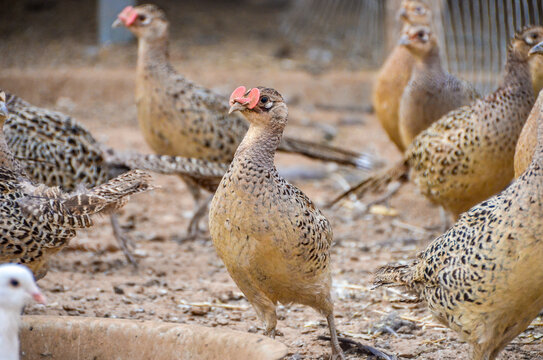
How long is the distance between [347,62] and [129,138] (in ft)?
16.3

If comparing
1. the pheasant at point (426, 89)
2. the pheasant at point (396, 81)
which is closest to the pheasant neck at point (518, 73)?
the pheasant at point (426, 89)

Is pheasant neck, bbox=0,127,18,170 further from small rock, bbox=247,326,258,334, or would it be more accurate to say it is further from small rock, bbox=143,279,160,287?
small rock, bbox=247,326,258,334

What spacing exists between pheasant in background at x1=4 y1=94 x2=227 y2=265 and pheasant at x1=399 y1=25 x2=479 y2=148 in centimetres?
190

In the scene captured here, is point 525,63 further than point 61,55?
No

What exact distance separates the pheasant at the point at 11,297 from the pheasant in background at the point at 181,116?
314 centimetres

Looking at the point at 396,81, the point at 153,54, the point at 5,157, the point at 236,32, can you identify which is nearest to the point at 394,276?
the point at 5,157

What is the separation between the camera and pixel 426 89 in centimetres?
656

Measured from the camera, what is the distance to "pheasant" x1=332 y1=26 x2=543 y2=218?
5.19 m

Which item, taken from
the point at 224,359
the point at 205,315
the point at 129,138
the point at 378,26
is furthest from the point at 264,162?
the point at 378,26

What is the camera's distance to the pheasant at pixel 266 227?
3.70m

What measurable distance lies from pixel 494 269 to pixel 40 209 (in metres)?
2.41

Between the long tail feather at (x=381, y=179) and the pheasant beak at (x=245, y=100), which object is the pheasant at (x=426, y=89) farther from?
the pheasant beak at (x=245, y=100)

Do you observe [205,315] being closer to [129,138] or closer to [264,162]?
[264,162]

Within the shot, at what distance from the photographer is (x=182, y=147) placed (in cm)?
627
